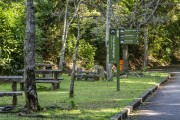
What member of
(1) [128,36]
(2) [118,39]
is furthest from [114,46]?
(1) [128,36]

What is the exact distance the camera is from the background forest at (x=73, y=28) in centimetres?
2292

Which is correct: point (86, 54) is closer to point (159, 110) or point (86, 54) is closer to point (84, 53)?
point (84, 53)

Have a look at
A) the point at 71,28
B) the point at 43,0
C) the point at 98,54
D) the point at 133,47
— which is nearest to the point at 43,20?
the point at 43,0

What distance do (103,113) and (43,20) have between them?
2505cm

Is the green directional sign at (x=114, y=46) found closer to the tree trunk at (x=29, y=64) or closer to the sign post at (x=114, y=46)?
the sign post at (x=114, y=46)

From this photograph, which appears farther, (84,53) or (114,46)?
(84,53)

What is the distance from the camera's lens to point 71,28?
38344 millimetres

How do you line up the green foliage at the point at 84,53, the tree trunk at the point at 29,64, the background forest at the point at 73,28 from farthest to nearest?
1. the green foliage at the point at 84,53
2. the background forest at the point at 73,28
3. the tree trunk at the point at 29,64

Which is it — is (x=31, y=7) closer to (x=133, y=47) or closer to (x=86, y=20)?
(x=86, y=20)

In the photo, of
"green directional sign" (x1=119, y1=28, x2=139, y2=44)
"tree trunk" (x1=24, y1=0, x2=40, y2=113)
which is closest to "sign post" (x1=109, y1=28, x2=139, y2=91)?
"green directional sign" (x1=119, y1=28, x2=139, y2=44)

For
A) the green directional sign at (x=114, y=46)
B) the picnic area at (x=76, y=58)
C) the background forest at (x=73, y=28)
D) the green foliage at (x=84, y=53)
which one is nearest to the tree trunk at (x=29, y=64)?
the picnic area at (x=76, y=58)

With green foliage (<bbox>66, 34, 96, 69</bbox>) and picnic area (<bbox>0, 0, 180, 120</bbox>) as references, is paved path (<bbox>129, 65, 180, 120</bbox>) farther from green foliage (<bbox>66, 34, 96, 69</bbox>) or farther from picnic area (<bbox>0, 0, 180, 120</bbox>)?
green foliage (<bbox>66, 34, 96, 69</bbox>)

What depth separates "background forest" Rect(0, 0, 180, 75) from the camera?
2292 cm

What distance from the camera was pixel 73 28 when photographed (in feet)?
127
